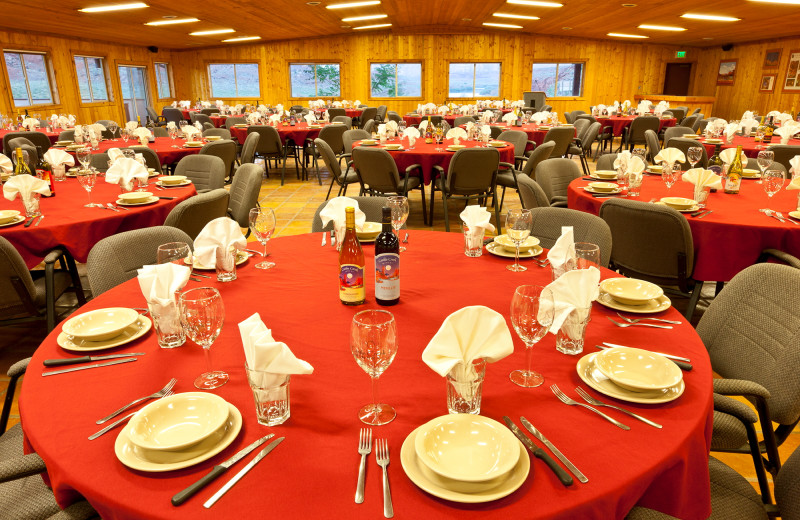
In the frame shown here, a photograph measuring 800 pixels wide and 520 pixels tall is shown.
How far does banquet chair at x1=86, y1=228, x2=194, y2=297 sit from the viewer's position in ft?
6.70

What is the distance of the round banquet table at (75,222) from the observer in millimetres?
2756

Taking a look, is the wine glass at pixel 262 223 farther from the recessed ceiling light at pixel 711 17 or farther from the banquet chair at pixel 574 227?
the recessed ceiling light at pixel 711 17

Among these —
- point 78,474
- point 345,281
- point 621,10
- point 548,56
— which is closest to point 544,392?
point 345,281

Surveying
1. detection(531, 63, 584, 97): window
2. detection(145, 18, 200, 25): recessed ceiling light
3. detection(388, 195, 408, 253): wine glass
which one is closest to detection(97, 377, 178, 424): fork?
detection(388, 195, 408, 253): wine glass

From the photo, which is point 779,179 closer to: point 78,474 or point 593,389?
point 593,389

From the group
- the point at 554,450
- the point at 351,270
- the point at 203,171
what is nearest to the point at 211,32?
the point at 203,171

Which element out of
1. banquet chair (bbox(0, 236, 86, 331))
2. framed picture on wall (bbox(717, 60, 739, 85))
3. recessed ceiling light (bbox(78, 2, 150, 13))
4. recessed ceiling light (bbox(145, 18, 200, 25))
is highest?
recessed ceiling light (bbox(145, 18, 200, 25))

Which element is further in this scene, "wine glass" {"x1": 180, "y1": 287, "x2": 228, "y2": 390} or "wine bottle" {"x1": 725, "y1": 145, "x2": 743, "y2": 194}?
"wine bottle" {"x1": 725, "y1": 145, "x2": 743, "y2": 194}

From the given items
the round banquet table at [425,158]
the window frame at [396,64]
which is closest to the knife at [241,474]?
the round banquet table at [425,158]

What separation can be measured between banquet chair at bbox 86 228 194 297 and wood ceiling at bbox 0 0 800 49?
862 cm

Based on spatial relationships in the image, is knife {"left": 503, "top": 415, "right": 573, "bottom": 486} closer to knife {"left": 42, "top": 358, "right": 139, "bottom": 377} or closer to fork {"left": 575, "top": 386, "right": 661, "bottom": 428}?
fork {"left": 575, "top": 386, "right": 661, "bottom": 428}

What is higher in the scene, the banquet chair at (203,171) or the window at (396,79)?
the window at (396,79)

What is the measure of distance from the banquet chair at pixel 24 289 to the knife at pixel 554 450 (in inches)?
93.5

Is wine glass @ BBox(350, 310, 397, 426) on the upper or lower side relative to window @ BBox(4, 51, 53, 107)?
lower
